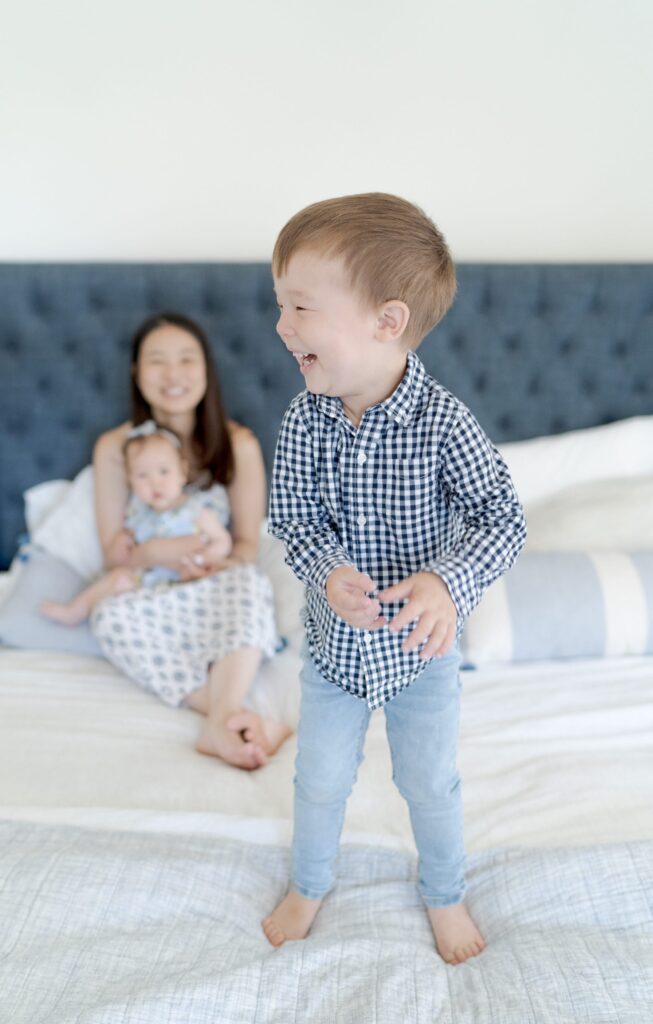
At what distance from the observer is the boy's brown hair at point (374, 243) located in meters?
1.03

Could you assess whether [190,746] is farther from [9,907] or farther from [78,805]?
[9,907]

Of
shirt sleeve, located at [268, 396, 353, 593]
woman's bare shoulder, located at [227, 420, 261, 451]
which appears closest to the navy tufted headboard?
woman's bare shoulder, located at [227, 420, 261, 451]

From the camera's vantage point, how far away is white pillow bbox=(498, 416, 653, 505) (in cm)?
248

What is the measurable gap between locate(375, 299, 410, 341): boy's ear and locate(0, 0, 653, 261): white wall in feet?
5.30

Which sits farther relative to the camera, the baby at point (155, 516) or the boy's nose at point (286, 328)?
the baby at point (155, 516)

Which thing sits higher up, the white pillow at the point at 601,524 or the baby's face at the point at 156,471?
the baby's face at the point at 156,471

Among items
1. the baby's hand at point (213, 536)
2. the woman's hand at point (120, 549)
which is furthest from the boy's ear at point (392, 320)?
the woman's hand at point (120, 549)

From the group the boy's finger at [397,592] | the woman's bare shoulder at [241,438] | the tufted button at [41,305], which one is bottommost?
the woman's bare shoulder at [241,438]

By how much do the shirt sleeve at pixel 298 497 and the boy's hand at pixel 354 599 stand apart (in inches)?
4.6

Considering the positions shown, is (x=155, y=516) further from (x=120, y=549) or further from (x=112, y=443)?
(x=112, y=443)

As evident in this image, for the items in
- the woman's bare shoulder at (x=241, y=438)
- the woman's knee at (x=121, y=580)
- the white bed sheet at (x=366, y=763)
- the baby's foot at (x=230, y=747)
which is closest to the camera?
the white bed sheet at (x=366, y=763)

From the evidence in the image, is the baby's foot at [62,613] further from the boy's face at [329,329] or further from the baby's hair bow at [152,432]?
the boy's face at [329,329]

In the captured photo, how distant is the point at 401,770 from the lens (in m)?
1.26

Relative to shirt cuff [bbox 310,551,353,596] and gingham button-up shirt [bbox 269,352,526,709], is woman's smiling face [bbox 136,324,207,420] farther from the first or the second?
shirt cuff [bbox 310,551,353,596]
